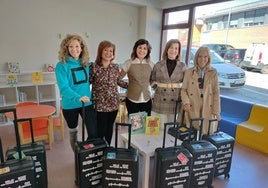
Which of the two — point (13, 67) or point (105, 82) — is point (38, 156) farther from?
point (13, 67)

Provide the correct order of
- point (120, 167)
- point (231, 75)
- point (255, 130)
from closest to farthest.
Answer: point (120, 167)
point (255, 130)
point (231, 75)

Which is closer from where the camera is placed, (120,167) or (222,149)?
(120,167)

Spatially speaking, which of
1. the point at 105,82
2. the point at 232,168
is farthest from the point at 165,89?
the point at 232,168

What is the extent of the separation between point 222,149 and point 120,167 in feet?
3.55

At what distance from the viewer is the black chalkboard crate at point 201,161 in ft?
5.84

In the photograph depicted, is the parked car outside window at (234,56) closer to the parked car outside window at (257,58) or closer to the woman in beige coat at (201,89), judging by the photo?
the parked car outside window at (257,58)

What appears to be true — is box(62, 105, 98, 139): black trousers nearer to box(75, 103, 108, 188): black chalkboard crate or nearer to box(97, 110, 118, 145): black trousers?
box(97, 110, 118, 145): black trousers

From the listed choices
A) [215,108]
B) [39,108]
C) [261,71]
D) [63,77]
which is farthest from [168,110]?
[261,71]

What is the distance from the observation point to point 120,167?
5.26ft

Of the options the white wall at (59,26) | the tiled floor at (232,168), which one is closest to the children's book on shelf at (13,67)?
the white wall at (59,26)

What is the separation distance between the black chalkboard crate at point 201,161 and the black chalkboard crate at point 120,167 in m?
0.51

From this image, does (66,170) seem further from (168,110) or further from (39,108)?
(168,110)

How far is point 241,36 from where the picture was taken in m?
3.73

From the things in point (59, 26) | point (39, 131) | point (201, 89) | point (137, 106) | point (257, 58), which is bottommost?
point (39, 131)
